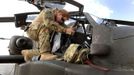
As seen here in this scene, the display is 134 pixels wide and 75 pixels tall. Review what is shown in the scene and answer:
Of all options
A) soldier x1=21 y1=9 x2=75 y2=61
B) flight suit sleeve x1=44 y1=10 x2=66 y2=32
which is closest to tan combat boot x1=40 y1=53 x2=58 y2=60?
soldier x1=21 y1=9 x2=75 y2=61

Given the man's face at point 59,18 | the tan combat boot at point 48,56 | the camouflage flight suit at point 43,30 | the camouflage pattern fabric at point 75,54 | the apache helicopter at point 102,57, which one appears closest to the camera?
the apache helicopter at point 102,57

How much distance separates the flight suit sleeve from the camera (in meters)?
6.40

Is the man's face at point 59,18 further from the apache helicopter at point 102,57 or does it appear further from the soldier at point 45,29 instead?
the apache helicopter at point 102,57

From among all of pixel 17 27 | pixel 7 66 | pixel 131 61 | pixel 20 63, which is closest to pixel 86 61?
pixel 131 61

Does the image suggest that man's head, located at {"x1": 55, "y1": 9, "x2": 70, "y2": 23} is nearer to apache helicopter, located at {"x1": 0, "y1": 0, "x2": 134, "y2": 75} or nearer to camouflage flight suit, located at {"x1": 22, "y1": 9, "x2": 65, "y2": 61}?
camouflage flight suit, located at {"x1": 22, "y1": 9, "x2": 65, "y2": 61}

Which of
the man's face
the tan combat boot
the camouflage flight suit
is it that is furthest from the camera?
the man's face

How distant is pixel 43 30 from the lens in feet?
21.6

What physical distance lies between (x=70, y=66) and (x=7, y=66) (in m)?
4.47

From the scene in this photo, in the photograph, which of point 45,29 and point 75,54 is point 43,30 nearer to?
point 45,29

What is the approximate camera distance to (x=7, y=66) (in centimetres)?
1019

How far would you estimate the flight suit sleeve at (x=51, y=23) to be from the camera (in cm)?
640

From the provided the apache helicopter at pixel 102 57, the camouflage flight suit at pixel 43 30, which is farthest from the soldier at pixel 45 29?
the apache helicopter at pixel 102 57

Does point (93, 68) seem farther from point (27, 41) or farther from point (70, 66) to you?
point (27, 41)

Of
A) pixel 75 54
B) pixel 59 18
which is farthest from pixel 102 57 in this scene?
pixel 59 18
